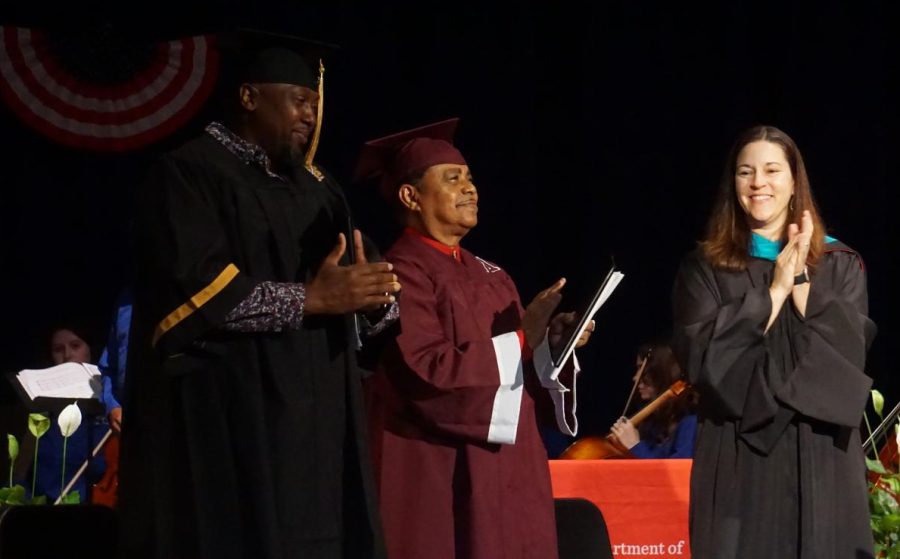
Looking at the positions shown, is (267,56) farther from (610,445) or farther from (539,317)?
(610,445)

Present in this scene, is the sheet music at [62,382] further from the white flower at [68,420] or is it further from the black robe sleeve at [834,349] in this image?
the black robe sleeve at [834,349]

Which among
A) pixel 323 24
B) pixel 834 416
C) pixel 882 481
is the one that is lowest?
pixel 882 481

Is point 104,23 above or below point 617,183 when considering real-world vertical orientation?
above

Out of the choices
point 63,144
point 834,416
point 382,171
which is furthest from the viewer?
point 63,144

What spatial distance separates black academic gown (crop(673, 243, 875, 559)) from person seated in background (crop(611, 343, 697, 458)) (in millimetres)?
2374

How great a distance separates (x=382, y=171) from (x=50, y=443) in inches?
103

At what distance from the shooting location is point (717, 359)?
3.79m

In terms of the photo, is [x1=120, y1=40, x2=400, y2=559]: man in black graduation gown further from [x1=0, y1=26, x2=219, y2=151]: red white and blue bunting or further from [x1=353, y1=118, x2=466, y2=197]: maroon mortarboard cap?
[x1=0, y1=26, x2=219, y2=151]: red white and blue bunting

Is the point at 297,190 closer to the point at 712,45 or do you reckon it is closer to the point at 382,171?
the point at 382,171

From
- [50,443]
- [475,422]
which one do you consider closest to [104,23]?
[50,443]

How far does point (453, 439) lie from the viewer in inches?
151

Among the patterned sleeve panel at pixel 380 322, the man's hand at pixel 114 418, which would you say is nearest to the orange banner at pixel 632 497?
the man's hand at pixel 114 418

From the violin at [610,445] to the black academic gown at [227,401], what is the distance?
306 cm

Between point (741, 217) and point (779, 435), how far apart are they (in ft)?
2.11
